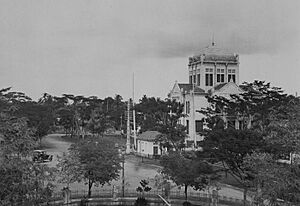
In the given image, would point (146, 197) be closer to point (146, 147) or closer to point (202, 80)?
point (146, 147)

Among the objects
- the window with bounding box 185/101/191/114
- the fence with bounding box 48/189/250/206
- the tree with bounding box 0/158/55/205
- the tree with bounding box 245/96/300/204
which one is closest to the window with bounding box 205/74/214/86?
the window with bounding box 185/101/191/114

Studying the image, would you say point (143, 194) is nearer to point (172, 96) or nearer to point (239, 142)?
point (239, 142)

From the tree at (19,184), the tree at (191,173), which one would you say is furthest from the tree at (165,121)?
the tree at (19,184)

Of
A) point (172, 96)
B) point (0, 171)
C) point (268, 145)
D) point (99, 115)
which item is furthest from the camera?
point (99, 115)

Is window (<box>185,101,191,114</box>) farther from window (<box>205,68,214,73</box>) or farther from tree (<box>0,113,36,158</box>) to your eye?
tree (<box>0,113,36,158</box>)

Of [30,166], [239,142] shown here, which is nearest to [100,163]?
[239,142]
